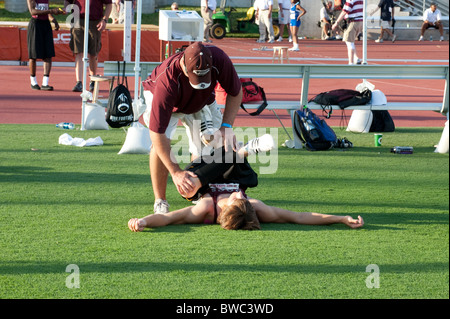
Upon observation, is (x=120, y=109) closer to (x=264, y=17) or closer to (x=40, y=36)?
(x=40, y=36)

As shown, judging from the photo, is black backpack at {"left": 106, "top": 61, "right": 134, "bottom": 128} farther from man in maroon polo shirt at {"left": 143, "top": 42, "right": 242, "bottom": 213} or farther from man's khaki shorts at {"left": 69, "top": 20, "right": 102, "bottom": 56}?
man's khaki shorts at {"left": 69, "top": 20, "right": 102, "bottom": 56}

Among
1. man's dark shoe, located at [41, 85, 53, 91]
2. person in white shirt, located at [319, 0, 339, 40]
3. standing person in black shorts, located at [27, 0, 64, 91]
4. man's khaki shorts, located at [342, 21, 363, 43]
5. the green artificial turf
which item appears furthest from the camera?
person in white shirt, located at [319, 0, 339, 40]

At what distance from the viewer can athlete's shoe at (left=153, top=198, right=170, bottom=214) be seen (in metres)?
6.18

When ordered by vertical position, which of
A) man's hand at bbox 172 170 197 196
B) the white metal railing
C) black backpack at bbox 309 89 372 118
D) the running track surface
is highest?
the white metal railing

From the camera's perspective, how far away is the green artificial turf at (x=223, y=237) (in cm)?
446

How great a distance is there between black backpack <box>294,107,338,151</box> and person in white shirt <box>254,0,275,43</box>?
18343mm

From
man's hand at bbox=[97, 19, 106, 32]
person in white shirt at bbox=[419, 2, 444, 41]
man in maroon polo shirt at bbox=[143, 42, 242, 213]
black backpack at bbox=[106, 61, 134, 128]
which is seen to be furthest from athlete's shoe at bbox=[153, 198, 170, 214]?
person in white shirt at bbox=[419, 2, 444, 41]

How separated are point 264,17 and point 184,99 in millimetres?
22445

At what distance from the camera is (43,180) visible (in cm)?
739

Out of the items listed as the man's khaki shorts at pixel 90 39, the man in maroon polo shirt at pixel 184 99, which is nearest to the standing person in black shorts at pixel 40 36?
the man's khaki shorts at pixel 90 39

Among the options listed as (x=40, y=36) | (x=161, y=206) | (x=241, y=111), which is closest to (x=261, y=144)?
(x=161, y=206)

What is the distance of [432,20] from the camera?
103ft
